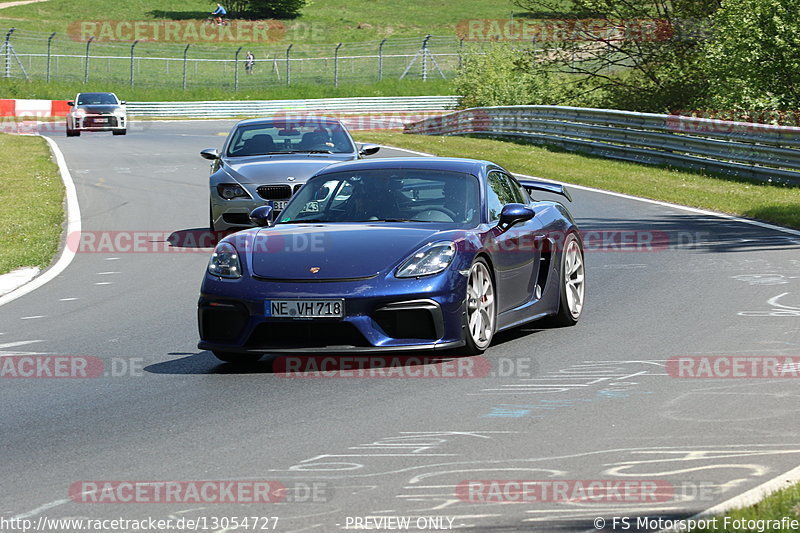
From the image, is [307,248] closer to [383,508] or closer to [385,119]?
[383,508]

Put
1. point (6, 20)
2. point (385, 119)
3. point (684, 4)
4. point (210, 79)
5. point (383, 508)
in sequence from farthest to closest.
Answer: point (6, 20), point (210, 79), point (385, 119), point (684, 4), point (383, 508)

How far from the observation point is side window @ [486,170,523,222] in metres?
9.90

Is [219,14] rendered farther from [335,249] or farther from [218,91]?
[335,249]

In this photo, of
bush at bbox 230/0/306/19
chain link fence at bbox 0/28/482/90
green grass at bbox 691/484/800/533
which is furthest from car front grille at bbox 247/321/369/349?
bush at bbox 230/0/306/19

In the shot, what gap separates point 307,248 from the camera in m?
8.92

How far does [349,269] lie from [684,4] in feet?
103

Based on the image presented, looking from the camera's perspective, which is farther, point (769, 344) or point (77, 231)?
point (77, 231)

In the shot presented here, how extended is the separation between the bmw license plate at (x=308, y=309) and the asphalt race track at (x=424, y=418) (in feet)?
1.35

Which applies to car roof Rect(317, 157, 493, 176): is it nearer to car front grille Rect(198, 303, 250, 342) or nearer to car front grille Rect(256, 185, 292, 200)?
car front grille Rect(198, 303, 250, 342)

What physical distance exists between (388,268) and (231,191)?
27.7ft

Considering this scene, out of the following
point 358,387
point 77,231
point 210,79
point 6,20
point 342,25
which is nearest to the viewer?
point 358,387

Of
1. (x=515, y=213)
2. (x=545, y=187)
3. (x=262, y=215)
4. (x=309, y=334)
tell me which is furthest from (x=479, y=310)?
(x=545, y=187)

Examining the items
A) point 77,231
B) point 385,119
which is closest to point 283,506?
point 77,231

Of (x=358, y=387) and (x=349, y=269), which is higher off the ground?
(x=349, y=269)
